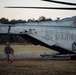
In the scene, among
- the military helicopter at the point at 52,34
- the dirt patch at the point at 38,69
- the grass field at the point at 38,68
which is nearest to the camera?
the dirt patch at the point at 38,69

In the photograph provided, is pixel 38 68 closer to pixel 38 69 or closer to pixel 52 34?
pixel 38 69

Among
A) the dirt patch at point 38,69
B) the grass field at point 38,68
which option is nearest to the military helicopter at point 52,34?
the grass field at point 38,68

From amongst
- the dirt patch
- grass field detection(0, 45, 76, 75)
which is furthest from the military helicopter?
the dirt patch

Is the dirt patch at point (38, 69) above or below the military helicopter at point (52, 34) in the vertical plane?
below

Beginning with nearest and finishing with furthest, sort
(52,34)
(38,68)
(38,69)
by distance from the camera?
(38,69) < (38,68) < (52,34)

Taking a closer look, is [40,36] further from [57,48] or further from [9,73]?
[9,73]

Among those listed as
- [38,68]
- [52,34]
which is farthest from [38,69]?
[52,34]

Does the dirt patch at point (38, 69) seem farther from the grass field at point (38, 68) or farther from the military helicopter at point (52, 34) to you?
the military helicopter at point (52, 34)

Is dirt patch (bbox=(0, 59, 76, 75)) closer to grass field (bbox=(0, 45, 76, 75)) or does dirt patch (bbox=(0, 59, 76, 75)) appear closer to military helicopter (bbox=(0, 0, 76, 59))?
grass field (bbox=(0, 45, 76, 75))

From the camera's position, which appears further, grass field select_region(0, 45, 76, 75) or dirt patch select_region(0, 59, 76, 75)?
grass field select_region(0, 45, 76, 75)

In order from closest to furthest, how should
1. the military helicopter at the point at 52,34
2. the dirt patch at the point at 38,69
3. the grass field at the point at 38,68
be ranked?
the dirt patch at the point at 38,69, the grass field at the point at 38,68, the military helicopter at the point at 52,34

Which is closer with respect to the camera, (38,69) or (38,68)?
(38,69)

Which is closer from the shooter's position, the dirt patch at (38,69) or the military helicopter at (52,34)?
the dirt patch at (38,69)

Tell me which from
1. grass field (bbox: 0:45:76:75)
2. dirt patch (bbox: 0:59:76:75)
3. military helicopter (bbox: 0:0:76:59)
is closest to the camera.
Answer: dirt patch (bbox: 0:59:76:75)
